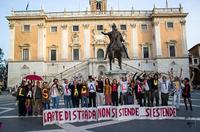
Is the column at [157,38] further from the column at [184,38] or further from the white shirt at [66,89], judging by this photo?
the white shirt at [66,89]

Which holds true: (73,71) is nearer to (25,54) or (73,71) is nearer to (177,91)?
(25,54)

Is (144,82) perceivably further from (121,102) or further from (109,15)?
(109,15)

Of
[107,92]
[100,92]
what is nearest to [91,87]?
[100,92]

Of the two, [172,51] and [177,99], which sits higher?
[172,51]

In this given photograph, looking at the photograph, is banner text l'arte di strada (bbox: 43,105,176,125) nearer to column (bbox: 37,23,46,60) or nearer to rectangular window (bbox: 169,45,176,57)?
column (bbox: 37,23,46,60)

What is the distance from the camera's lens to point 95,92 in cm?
1462

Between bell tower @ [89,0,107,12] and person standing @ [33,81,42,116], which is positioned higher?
bell tower @ [89,0,107,12]

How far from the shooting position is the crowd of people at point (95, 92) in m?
14.2

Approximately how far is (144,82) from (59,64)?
1350 inches

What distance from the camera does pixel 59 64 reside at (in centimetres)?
4741

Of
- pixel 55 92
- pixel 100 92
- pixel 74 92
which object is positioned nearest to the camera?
pixel 55 92

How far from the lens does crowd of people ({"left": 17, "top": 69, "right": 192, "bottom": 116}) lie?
1417 cm

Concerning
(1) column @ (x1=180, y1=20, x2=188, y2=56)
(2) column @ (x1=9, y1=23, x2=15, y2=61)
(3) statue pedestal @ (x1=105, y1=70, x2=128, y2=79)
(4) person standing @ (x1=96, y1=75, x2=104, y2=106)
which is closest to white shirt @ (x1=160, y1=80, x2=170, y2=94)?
(4) person standing @ (x1=96, y1=75, x2=104, y2=106)

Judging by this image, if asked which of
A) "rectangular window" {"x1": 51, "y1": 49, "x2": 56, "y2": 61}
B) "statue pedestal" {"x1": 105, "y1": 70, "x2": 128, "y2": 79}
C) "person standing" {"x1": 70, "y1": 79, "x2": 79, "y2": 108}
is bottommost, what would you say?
"person standing" {"x1": 70, "y1": 79, "x2": 79, "y2": 108}
